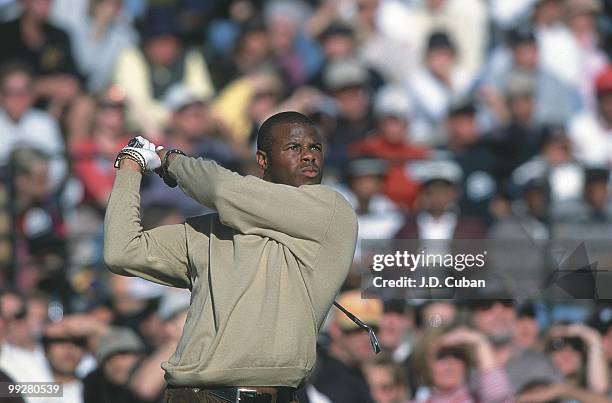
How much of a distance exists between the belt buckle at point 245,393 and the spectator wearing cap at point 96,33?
22.7 ft

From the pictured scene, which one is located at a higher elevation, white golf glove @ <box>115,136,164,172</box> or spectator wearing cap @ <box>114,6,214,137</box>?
spectator wearing cap @ <box>114,6,214,137</box>

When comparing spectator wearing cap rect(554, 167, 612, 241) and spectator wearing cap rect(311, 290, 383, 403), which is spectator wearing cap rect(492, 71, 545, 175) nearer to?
spectator wearing cap rect(554, 167, 612, 241)

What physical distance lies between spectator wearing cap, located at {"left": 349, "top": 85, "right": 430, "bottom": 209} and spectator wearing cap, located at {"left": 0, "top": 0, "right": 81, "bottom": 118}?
2.49 meters

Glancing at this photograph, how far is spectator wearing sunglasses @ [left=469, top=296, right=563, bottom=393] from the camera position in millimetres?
8500

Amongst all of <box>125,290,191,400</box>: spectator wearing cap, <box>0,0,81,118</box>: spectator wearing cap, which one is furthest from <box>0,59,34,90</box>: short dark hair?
<box>125,290,191,400</box>: spectator wearing cap

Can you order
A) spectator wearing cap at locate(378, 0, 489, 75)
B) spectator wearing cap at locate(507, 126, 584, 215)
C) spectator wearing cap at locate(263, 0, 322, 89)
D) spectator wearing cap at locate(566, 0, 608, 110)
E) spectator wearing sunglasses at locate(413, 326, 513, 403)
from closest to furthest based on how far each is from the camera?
spectator wearing sunglasses at locate(413, 326, 513, 403)
spectator wearing cap at locate(507, 126, 584, 215)
spectator wearing cap at locate(566, 0, 608, 110)
spectator wearing cap at locate(263, 0, 322, 89)
spectator wearing cap at locate(378, 0, 489, 75)

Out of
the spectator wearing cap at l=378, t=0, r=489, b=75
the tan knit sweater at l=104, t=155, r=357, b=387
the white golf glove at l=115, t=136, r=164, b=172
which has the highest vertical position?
the spectator wearing cap at l=378, t=0, r=489, b=75

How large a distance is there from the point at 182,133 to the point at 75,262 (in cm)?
155

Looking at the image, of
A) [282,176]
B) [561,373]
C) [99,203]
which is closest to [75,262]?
[99,203]

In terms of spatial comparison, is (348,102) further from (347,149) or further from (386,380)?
(386,380)

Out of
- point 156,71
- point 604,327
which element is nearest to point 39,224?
point 156,71

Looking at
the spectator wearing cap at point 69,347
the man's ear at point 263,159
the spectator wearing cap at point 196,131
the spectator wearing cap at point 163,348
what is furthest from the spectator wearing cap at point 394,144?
the man's ear at point 263,159

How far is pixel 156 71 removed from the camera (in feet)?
37.1

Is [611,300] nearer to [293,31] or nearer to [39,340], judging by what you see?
[39,340]
